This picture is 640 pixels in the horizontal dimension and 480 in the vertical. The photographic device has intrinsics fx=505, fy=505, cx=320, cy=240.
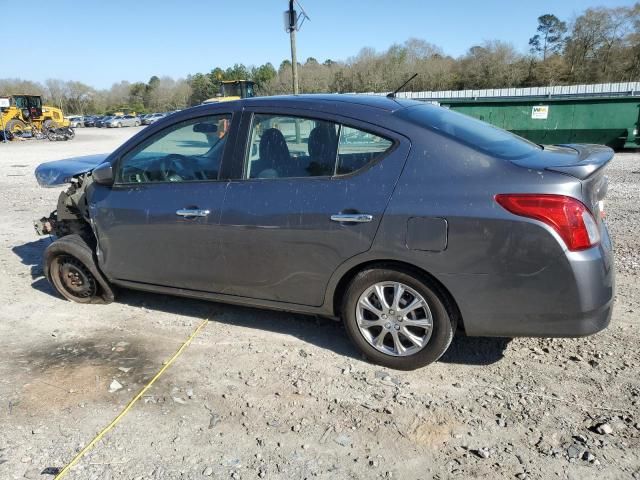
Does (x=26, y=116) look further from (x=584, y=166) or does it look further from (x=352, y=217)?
(x=584, y=166)

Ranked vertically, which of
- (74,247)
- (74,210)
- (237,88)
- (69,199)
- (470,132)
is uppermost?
(237,88)

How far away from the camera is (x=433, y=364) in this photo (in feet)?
11.3

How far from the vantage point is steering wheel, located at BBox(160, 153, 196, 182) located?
3918 mm

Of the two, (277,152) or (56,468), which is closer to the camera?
(56,468)

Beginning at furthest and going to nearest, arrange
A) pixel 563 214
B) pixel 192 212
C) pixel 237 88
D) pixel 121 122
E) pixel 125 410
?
pixel 121 122 < pixel 237 88 < pixel 192 212 < pixel 125 410 < pixel 563 214

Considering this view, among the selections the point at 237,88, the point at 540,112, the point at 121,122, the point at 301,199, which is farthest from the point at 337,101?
the point at 121,122

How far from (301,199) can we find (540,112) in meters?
15.1

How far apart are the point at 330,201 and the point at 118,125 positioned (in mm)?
60924

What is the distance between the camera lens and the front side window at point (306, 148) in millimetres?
3258

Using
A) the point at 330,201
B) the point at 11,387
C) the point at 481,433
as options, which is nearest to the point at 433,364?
Answer: the point at 481,433

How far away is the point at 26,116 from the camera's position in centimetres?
3506

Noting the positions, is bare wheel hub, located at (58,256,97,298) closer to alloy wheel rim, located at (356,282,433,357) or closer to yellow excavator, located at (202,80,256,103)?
alloy wheel rim, located at (356,282,433,357)

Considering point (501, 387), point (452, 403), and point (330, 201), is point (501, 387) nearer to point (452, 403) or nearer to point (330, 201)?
point (452, 403)

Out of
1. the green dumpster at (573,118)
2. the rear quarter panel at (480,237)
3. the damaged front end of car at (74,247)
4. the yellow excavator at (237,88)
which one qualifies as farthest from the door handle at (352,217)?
the yellow excavator at (237,88)
